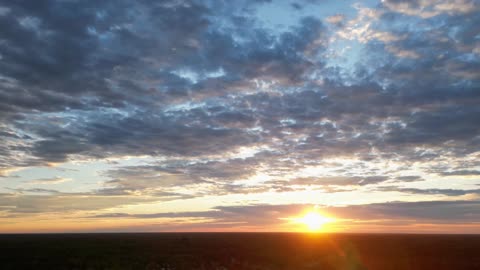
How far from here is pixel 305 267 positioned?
38.9m

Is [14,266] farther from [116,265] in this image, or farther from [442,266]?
[442,266]

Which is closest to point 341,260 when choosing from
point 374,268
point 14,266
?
point 374,268

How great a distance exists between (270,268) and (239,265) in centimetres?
433

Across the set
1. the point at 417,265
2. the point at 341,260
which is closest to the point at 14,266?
the point at 341,260

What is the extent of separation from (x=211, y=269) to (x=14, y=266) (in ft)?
71.4

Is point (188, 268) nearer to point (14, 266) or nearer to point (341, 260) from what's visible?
point (341, 260)

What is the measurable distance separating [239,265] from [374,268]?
13.7 m

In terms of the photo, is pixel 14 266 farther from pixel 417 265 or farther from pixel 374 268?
pixel 417 265

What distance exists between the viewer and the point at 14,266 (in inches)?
1652

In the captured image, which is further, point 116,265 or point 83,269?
point 116,265

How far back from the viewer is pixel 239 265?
4162cm

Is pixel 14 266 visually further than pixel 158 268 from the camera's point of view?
Yes

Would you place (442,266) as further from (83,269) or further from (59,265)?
(59,265)

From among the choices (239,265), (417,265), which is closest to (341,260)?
(417,265)
